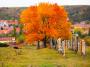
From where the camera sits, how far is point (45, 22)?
23.6ft

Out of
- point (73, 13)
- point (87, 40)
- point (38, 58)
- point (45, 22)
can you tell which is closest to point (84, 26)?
point (87, 40)

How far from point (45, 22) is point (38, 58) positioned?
76 centimetres

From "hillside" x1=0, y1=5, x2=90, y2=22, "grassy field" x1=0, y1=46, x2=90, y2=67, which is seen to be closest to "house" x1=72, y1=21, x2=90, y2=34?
"hillside" x1=0, y1=5, x2=90, y2=22

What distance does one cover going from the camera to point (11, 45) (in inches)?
280

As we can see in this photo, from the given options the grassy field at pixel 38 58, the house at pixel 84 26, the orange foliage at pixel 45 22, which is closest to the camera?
the grassy field at pixel 38 58

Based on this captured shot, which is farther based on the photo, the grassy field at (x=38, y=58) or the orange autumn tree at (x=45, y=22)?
the orange autumn tree at (x=45, y=22)

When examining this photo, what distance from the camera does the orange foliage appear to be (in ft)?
23.8

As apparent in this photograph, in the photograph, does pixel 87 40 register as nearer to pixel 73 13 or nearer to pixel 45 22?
pixel 73 13

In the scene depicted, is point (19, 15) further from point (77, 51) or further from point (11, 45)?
point (77, 51)

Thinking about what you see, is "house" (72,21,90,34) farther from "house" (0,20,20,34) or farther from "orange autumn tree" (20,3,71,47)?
"house" (0,20,20,34)

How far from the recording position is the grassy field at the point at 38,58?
6199 mm

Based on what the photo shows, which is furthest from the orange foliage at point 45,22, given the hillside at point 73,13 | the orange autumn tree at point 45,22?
the hillside at point 73,13

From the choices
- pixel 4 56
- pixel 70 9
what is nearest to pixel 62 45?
pixel 70 9

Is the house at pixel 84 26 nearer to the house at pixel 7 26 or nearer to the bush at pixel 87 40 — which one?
the bush at pixel 87 40
